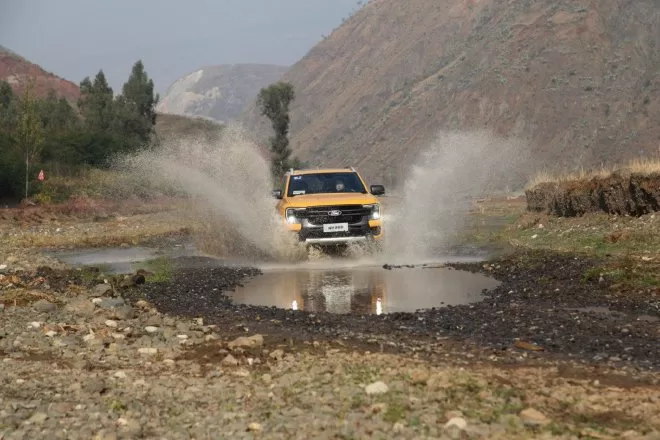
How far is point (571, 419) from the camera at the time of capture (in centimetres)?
560

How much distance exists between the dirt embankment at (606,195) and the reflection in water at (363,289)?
669 centimetres

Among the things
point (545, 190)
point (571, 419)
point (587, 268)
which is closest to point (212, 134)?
point (545, 190)

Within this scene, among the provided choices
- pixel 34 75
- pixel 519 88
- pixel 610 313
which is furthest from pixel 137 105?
pixel 610 313

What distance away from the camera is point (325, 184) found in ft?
61.2

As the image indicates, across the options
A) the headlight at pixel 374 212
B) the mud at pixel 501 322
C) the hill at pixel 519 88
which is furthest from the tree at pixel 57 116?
A: the mud at pixel 501 322

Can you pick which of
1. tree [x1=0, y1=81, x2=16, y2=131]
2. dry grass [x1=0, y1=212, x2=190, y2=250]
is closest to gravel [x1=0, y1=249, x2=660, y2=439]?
dry grass [x1=0, y1=212, x2=190, y2=250]

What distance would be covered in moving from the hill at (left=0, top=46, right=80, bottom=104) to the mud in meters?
131

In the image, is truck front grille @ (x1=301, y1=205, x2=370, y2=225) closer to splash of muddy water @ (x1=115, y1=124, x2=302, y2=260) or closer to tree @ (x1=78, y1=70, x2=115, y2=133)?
splash of muddy water @ (x1=115, y1=124, x2=302, y2=260)

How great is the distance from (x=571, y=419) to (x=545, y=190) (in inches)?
885

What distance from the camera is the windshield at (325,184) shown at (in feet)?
60.5

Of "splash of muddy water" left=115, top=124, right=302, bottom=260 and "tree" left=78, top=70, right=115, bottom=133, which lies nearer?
"splash of muddy water" left=115, top=124, right=302, bottom=260

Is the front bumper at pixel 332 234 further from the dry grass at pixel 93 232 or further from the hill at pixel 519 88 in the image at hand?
the hill at pixel 519 88

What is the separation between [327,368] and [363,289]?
20.6ft

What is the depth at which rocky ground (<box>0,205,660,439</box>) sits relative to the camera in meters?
5.66
